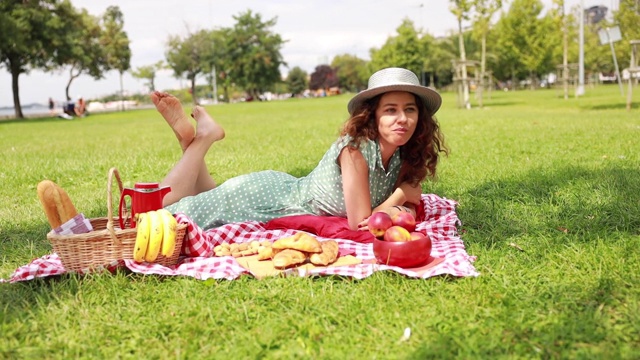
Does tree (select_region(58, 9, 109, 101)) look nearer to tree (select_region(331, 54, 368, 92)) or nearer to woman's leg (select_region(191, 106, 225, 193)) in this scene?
woman's leg (select_region(191, 106, 225, 193))

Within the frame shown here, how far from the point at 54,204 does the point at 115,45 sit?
158ft

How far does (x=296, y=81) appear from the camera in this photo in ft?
334

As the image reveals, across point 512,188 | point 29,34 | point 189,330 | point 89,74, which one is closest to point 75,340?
point 189,330

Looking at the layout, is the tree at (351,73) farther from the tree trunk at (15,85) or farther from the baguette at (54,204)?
the baguette at (54,204)

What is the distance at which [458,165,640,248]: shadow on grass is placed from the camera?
378cm

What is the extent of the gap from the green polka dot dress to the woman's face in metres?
0.22

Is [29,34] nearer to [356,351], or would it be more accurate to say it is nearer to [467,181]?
[467,181]

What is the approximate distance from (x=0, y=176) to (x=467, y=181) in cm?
584

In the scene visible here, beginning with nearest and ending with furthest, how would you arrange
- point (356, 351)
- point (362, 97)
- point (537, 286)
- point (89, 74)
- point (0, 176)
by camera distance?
1. point (356, 351)
2. point (537, 286)
3. point (362, 97)
4. point (0, 176)
5. point (89, 74)

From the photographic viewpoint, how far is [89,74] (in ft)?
145

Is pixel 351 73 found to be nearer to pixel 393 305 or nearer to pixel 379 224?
pixel 379 224

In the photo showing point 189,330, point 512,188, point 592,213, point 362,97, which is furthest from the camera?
point 512,188

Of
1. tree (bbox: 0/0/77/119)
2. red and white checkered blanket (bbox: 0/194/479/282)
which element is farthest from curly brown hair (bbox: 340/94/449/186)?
tree (bbox: 0/0/77/119)

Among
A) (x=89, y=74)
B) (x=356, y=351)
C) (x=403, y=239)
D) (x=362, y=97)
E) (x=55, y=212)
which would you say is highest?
(x=89, y=74)
